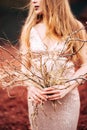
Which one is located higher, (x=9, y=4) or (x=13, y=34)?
(x=9, y=4)

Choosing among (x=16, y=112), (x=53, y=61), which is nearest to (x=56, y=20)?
(x=53, y=61)

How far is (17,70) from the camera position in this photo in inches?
54.0

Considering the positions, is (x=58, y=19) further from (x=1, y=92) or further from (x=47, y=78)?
(x=1, y=92)

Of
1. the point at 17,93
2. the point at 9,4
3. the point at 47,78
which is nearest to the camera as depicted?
the point at 47,78

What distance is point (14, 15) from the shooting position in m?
2.26

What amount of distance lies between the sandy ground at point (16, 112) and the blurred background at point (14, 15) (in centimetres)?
39

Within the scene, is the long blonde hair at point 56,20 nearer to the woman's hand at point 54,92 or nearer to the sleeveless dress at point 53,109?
the sleeveless dress at point 53,109

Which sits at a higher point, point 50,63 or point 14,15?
point 14,15

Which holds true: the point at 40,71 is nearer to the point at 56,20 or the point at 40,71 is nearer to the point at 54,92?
the point at 54,92

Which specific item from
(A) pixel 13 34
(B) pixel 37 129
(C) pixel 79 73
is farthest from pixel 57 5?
(A) pixel 13 34

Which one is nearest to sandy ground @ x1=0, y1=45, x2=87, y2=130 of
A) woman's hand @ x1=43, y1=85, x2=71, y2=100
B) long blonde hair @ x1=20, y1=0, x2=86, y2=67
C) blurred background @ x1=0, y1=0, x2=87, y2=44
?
blurred background @ x1=0, y1=0, x2=87, y2=44

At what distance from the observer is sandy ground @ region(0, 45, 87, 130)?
261 cm

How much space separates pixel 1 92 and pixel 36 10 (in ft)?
4.35

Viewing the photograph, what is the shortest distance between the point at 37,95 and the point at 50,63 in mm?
108
